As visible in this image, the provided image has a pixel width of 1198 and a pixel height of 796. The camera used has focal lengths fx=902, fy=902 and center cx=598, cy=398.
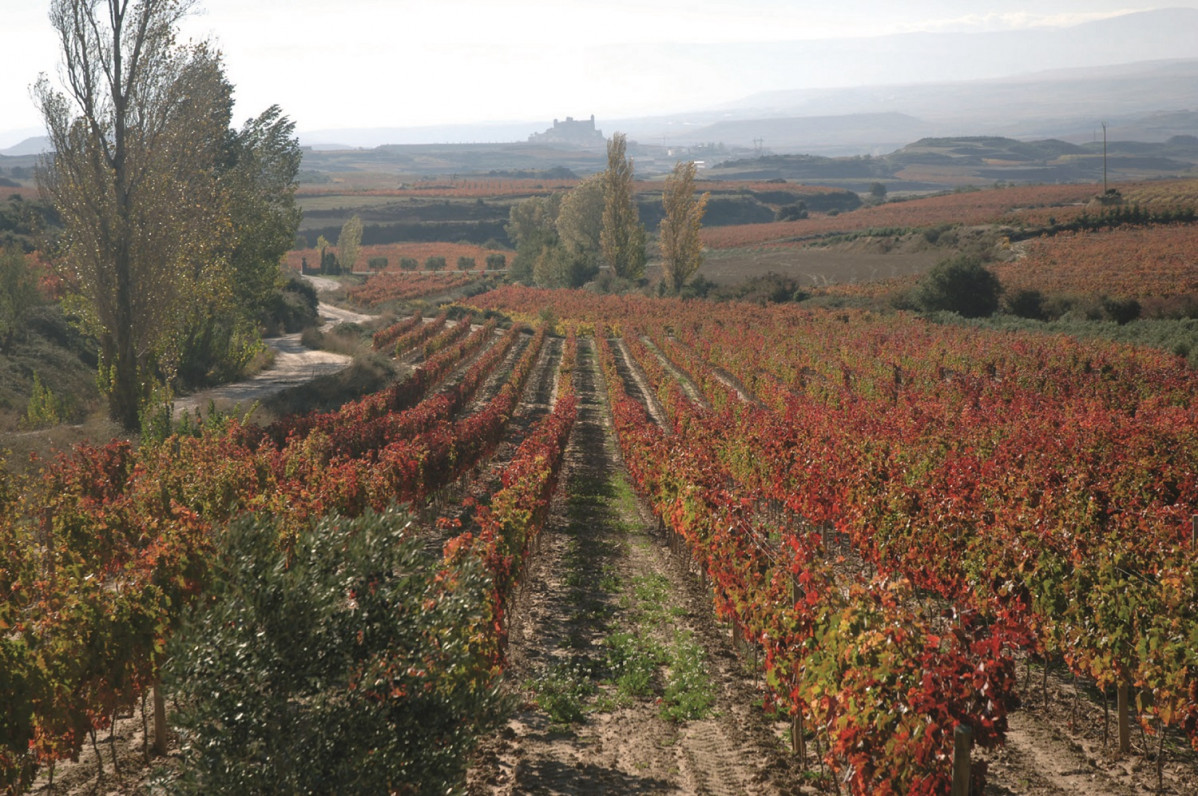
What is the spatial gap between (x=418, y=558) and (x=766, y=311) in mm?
48078

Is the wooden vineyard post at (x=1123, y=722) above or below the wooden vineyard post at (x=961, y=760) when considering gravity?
below

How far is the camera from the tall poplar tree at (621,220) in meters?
70.2

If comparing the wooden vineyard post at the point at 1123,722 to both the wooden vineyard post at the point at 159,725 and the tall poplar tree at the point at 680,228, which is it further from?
the tall poplar tree at the point at 680,228

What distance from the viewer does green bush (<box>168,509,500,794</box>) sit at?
4.80 metres

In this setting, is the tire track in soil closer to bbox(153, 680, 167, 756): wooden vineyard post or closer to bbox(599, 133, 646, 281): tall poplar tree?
bbox(153, 680, 167, 756): wooden vineyard post

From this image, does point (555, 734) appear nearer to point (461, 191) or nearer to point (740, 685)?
point (740, 685)

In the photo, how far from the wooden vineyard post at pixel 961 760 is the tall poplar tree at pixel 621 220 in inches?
2590

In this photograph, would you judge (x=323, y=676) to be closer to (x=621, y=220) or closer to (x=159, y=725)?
(x=159, y=725)

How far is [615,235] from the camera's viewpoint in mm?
71750

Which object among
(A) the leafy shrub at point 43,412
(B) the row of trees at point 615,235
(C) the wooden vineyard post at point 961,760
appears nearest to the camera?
(C) the wooden vineyard post at point 961,760

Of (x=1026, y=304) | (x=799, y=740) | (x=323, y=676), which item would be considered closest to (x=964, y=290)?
(x=1026, y=304)

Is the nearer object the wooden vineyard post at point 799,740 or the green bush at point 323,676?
the green bush at point 323,676

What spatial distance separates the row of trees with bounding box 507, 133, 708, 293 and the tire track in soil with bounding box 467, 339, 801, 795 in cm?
5163

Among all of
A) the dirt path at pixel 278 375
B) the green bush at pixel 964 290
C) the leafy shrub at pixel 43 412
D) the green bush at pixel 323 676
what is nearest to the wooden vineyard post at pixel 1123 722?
the green bush at pixel 323 676
